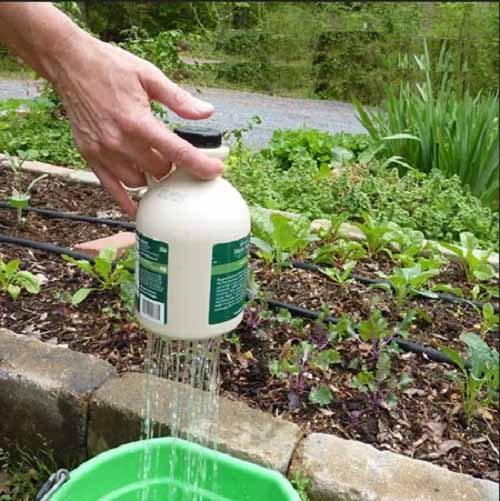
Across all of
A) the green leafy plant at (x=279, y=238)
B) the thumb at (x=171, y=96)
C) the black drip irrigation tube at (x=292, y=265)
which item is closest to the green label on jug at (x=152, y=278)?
the thumb at (x=171, y=96)

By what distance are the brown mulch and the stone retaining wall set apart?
108 millimetres

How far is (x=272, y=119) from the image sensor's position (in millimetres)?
5832

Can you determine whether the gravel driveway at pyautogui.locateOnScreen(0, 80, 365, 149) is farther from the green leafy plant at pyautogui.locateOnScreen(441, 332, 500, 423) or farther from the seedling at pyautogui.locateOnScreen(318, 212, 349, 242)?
the green leafy plant at pyautogui.locateOnScreen(441, 332, 500, 423)

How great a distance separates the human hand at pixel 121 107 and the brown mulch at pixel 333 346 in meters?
0.67

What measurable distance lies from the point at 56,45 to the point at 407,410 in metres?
1.06

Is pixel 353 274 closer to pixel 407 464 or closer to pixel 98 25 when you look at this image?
pixel 407 464

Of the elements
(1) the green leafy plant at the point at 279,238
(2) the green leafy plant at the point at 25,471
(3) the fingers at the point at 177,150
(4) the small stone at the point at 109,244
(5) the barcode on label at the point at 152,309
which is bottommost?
(2) the green leafy plant at the point at 25,471

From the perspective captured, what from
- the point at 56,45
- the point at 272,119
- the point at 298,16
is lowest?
the point at 272,119

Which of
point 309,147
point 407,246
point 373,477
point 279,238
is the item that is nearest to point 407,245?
point 407,246

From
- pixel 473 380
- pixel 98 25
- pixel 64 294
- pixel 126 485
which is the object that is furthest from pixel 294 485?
pixel 98 25

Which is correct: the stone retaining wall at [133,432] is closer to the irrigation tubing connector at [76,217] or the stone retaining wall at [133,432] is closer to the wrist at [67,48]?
the wrist at [67,48]

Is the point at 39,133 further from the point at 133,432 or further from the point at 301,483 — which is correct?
the point at 301,483

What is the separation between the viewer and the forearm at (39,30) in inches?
38.1

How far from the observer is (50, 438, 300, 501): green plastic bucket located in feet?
3.88
